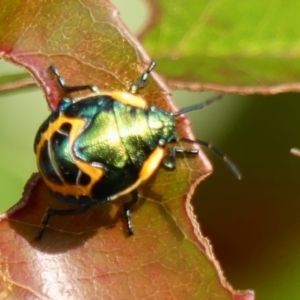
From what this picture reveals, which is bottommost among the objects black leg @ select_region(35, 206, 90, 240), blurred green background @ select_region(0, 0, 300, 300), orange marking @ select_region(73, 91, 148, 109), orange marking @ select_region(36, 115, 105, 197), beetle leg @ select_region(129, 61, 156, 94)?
blurred green background @ select_region(0, 0, 300, 300)

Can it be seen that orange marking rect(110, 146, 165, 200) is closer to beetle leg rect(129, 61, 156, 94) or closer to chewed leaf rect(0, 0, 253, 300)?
chewed leaf rect(0, 0, 253, 300)

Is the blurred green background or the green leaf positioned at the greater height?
the green leaf

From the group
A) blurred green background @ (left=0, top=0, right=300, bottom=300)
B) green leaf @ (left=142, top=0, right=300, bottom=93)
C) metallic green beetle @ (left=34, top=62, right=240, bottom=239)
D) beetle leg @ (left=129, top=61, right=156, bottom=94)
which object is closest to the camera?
beetle leg @ (left=129, top=61, right=156, bottom=94)

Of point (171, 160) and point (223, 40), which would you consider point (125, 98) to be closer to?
point (171, 160)

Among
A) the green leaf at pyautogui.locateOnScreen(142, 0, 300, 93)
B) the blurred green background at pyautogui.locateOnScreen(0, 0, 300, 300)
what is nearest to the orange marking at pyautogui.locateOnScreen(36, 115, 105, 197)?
the green leaf at pyautogui.locateOnScreen(142, 0, 300, 93)

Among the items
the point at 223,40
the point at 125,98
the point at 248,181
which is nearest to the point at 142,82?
the point at 125,98
